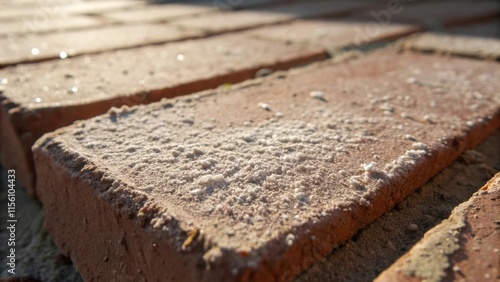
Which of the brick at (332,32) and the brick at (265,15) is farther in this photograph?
the brick at (265,15)

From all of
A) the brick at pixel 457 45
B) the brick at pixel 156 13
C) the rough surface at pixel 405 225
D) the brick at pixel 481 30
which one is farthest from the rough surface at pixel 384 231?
the brick at pixel 156 13

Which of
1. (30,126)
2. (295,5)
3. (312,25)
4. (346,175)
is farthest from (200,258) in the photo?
(295,5)

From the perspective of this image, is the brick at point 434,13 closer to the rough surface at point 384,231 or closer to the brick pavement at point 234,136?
the brick pavement at point 234,136

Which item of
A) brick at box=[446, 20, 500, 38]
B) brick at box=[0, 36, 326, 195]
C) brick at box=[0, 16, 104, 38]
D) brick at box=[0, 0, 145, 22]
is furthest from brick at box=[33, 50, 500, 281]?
brick at box=[0, 0, 145, 22]

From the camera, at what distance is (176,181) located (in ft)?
1.69

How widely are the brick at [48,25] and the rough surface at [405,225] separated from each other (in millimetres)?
1189

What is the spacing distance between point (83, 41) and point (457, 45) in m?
0.95

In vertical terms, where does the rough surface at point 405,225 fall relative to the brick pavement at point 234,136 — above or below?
below

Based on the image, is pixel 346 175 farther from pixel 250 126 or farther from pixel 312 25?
pixel 312 25

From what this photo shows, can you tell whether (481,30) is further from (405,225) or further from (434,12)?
(405,225)

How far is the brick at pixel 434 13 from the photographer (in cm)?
150

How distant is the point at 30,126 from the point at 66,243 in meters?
0.21

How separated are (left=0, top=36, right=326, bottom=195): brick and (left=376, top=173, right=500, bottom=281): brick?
52cm

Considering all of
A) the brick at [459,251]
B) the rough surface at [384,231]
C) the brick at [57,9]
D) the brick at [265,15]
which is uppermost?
the brick at [265,15]
